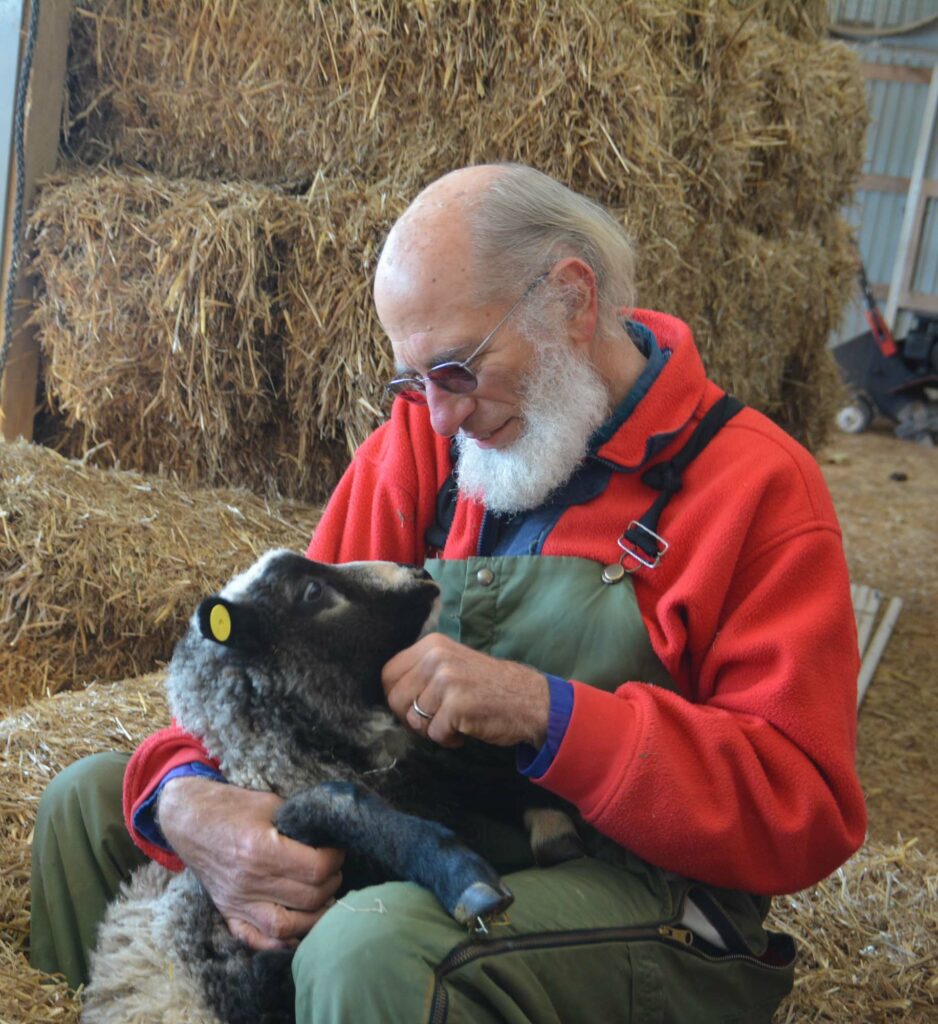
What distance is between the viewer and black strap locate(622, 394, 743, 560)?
2068 millimetres

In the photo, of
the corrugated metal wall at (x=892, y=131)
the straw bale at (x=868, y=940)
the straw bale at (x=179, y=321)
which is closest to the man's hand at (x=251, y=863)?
the straw bale at (x=868, y=940)

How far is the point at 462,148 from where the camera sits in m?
3.86

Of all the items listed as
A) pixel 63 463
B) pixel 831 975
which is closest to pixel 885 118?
pixel 63 463

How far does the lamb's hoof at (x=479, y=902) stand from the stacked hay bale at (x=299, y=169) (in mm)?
2514

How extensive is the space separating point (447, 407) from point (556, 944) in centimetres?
98

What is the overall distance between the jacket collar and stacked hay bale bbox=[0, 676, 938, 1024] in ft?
4.11

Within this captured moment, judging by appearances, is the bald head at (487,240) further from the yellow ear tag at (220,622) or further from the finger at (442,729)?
the finger at (442,729)

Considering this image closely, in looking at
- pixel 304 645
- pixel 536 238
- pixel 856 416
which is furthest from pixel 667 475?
pixel 856 416

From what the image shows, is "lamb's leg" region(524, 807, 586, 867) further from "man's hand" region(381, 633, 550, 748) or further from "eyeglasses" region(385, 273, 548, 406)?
"eyeglasses" region(385, 273, 548, 406)

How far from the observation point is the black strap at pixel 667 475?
207cm

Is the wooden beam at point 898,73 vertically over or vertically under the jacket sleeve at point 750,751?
over

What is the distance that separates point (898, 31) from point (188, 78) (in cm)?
1012

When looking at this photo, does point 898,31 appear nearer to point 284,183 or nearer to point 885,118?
point 885,118

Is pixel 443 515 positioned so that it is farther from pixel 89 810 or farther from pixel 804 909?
pixel 804 909
